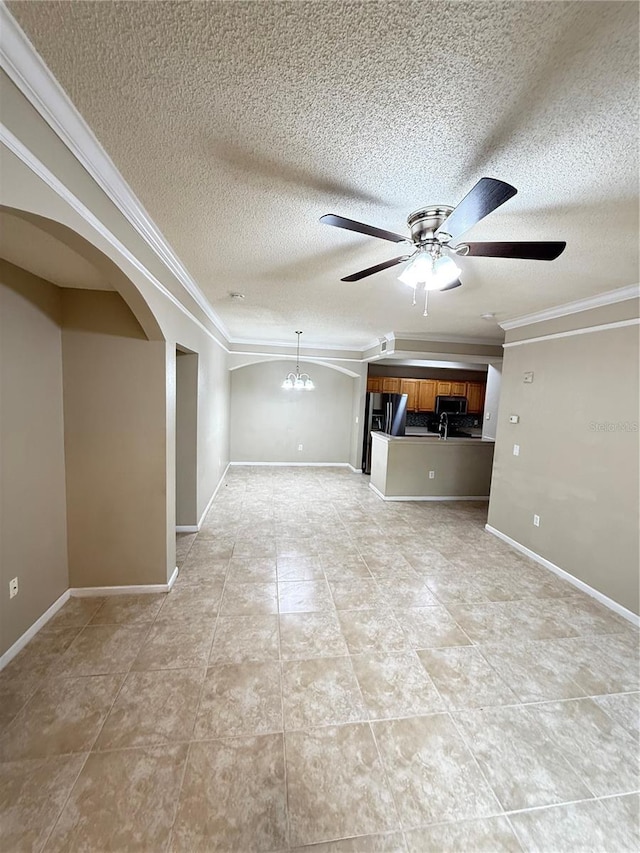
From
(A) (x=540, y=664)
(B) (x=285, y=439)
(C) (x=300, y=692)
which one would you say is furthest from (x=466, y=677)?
(B) (x=285, y=439)

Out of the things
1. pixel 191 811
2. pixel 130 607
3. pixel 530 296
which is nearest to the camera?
pixel 191 811

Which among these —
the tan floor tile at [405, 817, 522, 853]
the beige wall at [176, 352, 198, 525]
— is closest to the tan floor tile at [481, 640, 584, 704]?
the tan floor tile at [405, 817, 522, 853]

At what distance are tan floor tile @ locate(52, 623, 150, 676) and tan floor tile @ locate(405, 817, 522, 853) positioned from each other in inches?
63.2

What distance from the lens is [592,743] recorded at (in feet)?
4.94

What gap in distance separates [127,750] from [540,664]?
225 centimetres

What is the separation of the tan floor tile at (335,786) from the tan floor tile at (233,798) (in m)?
0.06

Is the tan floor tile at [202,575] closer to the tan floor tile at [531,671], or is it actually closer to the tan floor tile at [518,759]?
the tan floor tile at [518,759]

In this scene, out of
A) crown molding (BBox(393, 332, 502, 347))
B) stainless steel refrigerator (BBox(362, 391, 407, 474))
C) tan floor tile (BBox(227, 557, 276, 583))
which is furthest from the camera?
stainless steel refrigerator (BBox(362, 391, 407, 474))

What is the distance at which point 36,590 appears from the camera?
2.06 metres

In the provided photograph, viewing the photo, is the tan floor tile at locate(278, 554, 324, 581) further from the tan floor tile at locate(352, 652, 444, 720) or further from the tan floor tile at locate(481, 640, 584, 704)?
the tan floor tile at locate(481, 640, 584, 704)

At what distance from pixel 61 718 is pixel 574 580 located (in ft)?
12.2

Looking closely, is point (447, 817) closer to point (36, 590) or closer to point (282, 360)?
point (36, 590)

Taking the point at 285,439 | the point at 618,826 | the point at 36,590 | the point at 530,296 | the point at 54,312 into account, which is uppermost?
the point at 530,296

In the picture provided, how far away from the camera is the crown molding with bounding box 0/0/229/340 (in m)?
0.83
